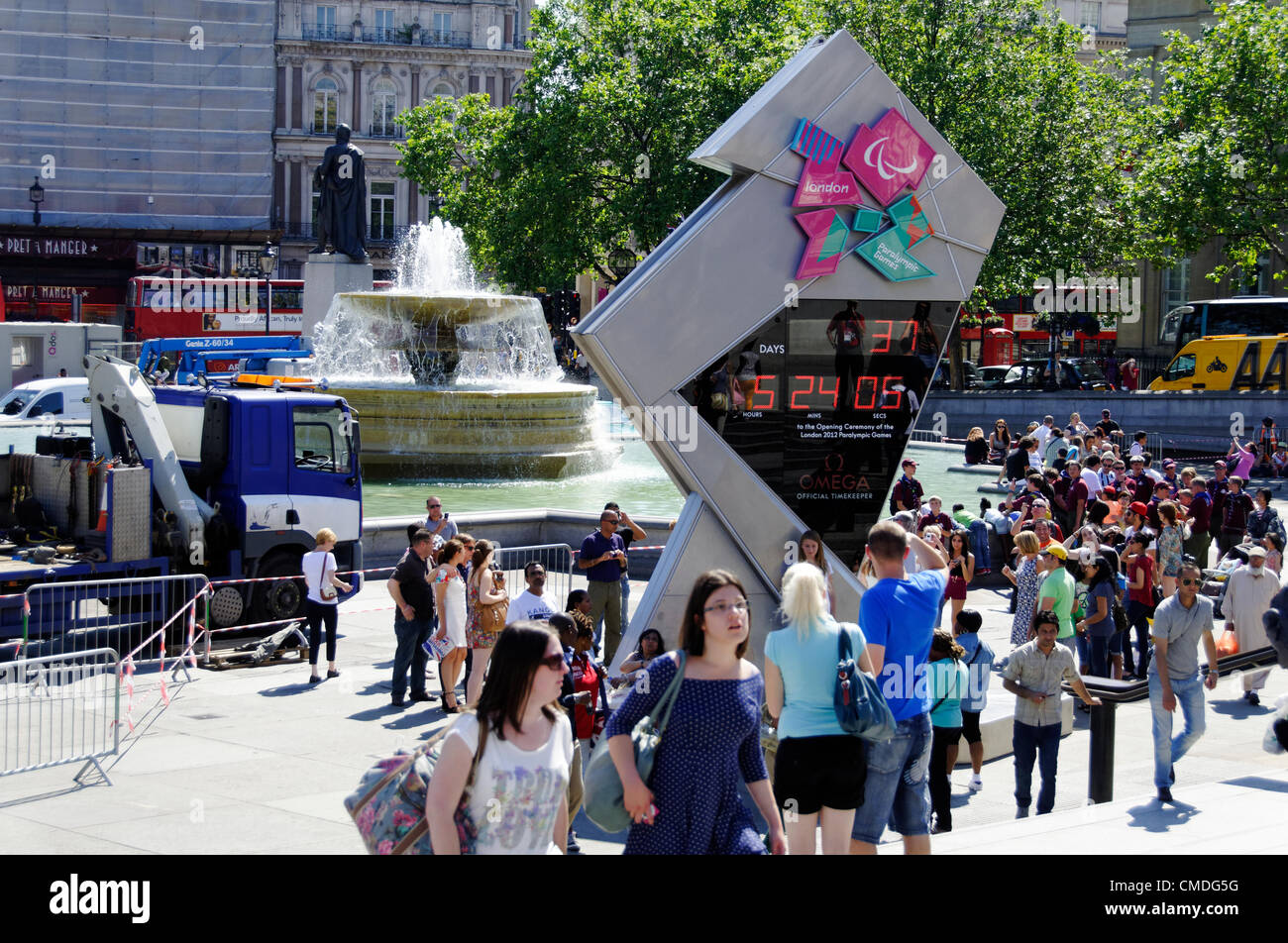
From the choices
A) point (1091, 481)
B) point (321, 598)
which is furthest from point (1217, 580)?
point (321, 598)

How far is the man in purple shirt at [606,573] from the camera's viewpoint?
1280 centimetres

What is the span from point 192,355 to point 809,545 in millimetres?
35725

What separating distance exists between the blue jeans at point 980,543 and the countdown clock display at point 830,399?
559 centimetres

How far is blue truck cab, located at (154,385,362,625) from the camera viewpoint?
1514cm

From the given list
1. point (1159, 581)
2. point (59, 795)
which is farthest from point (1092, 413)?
point (59, 795)

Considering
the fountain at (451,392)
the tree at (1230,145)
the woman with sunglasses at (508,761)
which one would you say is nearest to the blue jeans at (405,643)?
the woman with sunglasses at (508,761)

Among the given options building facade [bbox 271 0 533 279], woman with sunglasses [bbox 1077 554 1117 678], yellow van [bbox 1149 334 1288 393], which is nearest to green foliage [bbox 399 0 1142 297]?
yellow van [bbox 1149 334 1288 393]

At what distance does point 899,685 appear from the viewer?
6.59 meters

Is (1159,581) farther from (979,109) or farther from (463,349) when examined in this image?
(979,109)

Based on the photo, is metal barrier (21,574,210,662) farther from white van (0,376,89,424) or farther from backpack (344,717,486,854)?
white van (0,376,89,424)

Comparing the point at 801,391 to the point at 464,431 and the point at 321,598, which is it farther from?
the point at 464,431

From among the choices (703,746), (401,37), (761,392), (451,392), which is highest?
(401,37)

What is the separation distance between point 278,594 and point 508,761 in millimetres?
11075

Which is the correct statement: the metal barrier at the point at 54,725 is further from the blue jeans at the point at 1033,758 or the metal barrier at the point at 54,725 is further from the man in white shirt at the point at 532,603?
the blue jeans at the point at 1033,758
